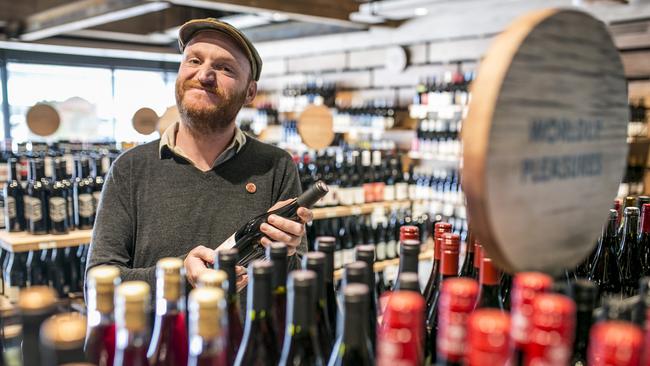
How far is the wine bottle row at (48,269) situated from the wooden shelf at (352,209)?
1.54 meters

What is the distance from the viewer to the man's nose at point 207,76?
5.73 ft

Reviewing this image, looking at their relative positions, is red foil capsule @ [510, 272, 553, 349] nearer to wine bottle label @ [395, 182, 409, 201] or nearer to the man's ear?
the man's ear

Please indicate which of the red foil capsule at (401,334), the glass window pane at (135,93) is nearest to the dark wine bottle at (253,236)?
the red foil capsule at (401,334)

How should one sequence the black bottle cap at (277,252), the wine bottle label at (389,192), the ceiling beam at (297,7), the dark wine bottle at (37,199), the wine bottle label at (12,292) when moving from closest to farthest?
1. the black bottle cap at (277,252)
2. the dark wine bottle at (37,199)
3. the wine bottle label at (12,292)
4. the ceiling beam at (297,7)
5. the wine bottle label at (389,192)

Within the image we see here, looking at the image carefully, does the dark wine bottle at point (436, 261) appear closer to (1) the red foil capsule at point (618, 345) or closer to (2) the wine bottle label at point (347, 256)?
(1) the red foil capsule at point (618, 345)

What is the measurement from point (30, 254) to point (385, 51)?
180 inches

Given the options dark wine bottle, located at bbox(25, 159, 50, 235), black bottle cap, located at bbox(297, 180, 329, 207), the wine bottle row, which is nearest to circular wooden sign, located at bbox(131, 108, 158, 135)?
the wine bottle row

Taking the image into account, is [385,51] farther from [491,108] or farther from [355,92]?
[491,108]

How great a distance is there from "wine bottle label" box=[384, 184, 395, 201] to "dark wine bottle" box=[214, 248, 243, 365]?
9.50 feet

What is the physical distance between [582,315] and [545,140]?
1.04 ft

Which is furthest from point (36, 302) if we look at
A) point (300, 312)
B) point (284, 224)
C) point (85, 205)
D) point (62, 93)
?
point (62, 93)

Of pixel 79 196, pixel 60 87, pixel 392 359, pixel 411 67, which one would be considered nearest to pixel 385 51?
pixel 411 67

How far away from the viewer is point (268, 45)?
27.4ft

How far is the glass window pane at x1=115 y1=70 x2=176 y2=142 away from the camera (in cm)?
952
